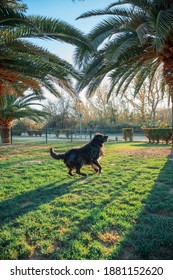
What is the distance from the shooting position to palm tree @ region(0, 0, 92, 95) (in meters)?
4.75

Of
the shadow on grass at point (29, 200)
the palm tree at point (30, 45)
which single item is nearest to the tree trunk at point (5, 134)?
the palm tree at point (30, 45)

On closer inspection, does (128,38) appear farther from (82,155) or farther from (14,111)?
(14,111)

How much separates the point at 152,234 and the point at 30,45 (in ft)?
17.9

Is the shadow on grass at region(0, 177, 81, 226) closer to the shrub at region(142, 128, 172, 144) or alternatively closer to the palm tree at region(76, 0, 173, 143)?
the palm tree at region(76, 0, 173, 143)

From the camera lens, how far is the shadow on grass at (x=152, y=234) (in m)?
2.30

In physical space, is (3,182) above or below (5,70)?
below

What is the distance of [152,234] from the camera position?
8.63 ft

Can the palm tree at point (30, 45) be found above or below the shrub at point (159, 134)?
above

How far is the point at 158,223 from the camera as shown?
115 inches

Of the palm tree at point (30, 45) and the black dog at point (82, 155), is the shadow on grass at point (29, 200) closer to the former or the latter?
the black dog at point (82, 155)

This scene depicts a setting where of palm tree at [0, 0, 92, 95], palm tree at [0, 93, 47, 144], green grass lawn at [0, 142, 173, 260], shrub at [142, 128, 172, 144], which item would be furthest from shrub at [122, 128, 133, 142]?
green grass lawn at [0, 142, 173, 260]
